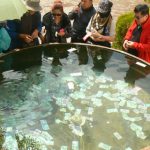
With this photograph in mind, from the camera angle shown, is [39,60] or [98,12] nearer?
[39,60]

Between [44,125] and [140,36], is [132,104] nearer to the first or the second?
[44,125]

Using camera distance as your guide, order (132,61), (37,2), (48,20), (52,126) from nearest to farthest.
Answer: (52,126) → (132,61) → (37,2) → (48,20)

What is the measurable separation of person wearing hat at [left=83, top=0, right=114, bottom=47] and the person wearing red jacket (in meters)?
0.63

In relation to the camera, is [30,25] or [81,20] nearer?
[30,25]

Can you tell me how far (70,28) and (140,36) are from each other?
61.6 inches

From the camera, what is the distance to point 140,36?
20.4 feet

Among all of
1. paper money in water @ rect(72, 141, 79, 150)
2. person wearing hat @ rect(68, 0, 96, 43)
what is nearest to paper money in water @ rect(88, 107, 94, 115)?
paper money in water @ rect(72, 141, 79, 150)

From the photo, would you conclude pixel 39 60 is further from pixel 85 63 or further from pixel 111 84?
pixel 111 84

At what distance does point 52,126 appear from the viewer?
4.58 metres

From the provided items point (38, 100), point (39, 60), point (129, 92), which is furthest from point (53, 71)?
point (129, 92)

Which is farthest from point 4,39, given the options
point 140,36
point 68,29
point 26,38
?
point 140,36

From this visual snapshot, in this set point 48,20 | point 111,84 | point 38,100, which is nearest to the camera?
point 38,100

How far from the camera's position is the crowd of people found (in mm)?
6398

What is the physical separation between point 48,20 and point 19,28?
56cm
